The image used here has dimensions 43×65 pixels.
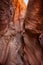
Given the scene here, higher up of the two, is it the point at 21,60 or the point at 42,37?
the point at 42,37

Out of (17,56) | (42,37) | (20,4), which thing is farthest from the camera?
(20,4)

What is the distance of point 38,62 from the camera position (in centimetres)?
103

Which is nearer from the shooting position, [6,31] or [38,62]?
[38,62]

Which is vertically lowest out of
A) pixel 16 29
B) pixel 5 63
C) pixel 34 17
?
pixel 5 63

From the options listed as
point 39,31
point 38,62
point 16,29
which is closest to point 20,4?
point 16,29

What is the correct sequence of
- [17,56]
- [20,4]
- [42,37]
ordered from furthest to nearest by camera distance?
[20,4] → [17,56] → [42,37]

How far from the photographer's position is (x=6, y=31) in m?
1.15

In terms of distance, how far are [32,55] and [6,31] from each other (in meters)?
0.22

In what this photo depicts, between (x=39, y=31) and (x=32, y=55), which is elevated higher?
(x=39, y=31)

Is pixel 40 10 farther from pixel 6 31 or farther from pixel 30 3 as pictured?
pixel 6 31

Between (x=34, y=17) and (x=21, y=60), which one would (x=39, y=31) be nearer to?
(x=34, y=17)

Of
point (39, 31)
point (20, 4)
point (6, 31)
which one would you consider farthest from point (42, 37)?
point (20, 4)

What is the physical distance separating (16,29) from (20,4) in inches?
8.1

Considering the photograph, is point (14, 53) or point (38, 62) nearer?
point (38, 62)
